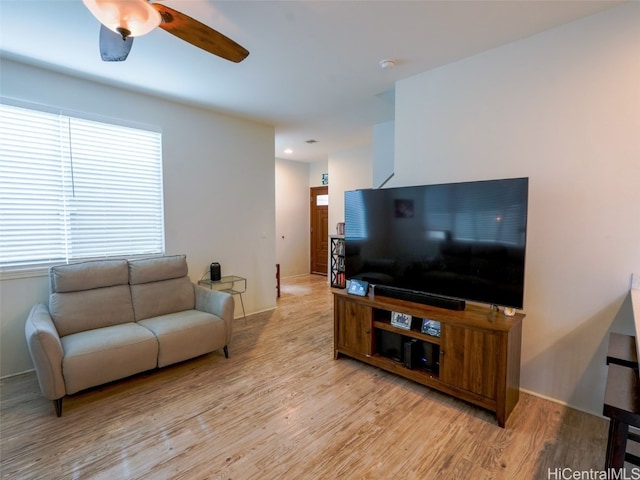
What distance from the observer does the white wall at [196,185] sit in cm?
276

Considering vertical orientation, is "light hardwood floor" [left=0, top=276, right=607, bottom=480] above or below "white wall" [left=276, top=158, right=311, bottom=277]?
below

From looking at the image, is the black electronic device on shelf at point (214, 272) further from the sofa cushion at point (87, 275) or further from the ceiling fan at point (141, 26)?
the ceiling fan at point (141, 26)

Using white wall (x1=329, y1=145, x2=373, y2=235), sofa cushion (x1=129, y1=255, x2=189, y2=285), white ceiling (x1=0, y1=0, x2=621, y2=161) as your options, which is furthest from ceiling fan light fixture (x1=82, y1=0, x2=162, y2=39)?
white wall (x1=329, y1=145, x2=373, y2=235)

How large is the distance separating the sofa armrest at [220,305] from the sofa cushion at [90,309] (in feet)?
2.17

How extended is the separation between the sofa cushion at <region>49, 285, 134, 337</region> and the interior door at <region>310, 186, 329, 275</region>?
478cm

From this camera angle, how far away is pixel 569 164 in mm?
2227

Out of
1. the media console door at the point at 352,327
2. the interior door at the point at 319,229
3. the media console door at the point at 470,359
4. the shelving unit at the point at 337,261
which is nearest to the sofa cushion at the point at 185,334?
the media console door at the point at 352,327

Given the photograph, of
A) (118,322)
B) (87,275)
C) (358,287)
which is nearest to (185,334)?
(118,322)

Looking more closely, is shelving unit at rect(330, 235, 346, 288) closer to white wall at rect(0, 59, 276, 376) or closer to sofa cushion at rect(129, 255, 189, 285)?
white wall at rect(0, 59, 276, 376)

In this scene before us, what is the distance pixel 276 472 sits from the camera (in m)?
1.70

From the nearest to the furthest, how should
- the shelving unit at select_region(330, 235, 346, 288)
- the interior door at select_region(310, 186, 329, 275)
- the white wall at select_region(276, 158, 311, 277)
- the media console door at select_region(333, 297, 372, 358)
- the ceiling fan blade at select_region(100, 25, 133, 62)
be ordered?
the ceiling fan blade at select_region(100, 25, 133, 62), the media console door at select_region(333, 297, 372, 358), the shelving unit at select_region(330, 235, 346, 288), the white wall at select_region(276, 158, 311, 277), the interior door at select_region(310, 186, 329, 275)

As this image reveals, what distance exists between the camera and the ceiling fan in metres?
1.37

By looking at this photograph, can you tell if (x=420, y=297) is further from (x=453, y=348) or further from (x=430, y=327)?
(x=453, y=348)

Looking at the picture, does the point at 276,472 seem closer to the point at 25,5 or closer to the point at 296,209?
the point at 25,5
